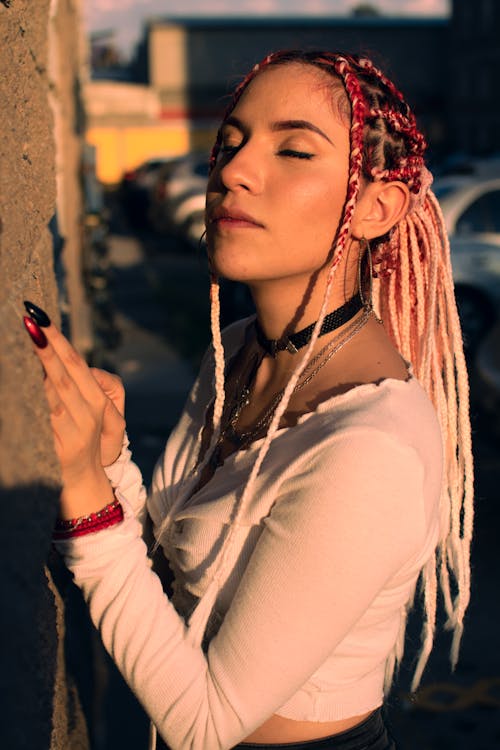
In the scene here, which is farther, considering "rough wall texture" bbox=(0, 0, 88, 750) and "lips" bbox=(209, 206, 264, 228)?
Result: "lips" bbox=(209, 206, 264, 228)

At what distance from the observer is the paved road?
4066 millimetres

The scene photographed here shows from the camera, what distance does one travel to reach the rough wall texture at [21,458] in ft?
3.16

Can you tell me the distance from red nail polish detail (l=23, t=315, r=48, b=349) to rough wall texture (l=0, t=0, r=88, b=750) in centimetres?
3

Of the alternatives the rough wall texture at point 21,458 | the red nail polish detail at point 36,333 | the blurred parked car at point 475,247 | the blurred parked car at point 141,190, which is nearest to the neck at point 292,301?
the rough wall texture at point 21,458

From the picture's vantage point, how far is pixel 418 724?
13.9ft

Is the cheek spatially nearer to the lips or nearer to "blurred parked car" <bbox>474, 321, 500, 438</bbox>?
the lips

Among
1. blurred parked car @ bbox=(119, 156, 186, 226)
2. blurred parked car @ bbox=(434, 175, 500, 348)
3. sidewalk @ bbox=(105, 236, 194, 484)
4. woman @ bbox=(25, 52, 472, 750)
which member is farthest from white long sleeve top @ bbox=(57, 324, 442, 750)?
blurred parked car @ bbox=(119, 156, 186, 226)

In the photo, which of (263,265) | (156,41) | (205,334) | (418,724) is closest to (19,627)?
(263,265)

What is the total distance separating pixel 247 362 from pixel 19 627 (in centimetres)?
134

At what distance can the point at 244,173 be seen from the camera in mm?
1802

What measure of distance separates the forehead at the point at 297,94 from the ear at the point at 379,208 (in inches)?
6.7

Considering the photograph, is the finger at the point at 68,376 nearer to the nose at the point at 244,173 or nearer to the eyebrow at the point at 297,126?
the nose at the point at 244,173

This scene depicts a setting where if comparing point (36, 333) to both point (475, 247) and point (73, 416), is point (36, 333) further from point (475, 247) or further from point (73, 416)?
point (475, 247)

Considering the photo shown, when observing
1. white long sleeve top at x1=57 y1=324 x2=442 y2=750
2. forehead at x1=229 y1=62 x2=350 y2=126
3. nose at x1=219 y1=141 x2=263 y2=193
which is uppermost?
forehead at x1=229 y1=62 x2=350 y2=126
